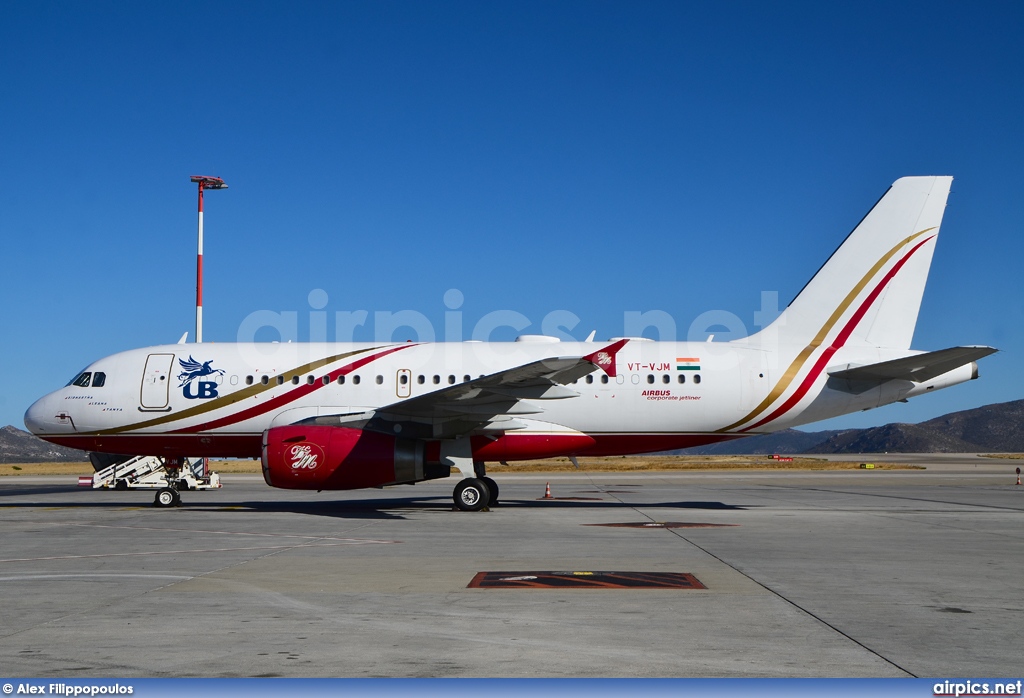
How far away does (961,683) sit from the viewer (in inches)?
199

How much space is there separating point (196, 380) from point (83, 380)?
3.18 m

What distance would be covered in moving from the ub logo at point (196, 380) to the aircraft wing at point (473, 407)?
3.57 metres

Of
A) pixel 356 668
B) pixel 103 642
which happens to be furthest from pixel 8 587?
pixel 356 668

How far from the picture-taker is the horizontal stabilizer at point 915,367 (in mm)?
19234

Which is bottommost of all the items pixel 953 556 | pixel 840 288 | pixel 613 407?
pixel 953 556

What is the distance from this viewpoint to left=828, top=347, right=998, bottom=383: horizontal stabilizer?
1923 centimetres

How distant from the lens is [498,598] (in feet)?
29.5

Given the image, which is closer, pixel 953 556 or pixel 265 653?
pixel 265 653

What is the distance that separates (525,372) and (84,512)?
451 inches

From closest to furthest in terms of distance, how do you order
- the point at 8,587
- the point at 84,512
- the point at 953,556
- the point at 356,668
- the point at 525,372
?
the point at 356,668
the point at 8,587
the point at 953,556
the point at 525,372
the point at 84,512

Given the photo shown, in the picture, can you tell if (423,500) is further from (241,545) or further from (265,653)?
(265,653)

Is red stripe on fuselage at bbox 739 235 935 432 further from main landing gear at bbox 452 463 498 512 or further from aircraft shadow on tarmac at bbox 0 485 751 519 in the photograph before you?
main landing gear at bbox 452 463 498 512

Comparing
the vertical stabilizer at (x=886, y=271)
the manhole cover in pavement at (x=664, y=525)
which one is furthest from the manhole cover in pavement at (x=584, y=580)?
the vertical stabilizer at (x=886, y=271)

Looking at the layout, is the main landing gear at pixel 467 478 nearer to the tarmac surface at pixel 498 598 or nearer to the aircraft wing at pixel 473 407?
the aircraft wing at pixel 473 407
